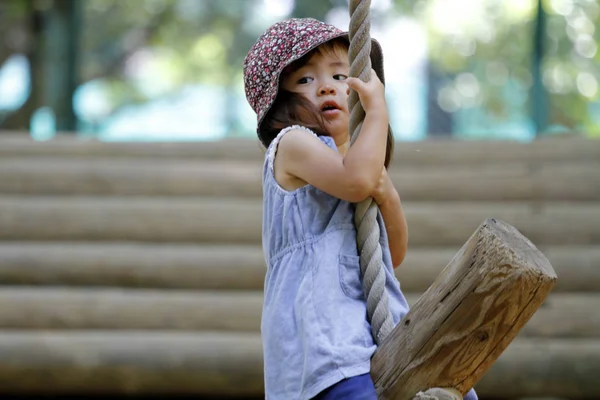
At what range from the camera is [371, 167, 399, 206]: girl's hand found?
5.65 ft

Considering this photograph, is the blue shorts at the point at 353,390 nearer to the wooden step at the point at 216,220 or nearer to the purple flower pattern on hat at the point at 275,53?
the purple flower pattern on hat at the point at 275,53

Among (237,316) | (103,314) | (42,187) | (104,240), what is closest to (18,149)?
(42,187)

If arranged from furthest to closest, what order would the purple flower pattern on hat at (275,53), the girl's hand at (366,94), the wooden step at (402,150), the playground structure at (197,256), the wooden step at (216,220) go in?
the wooden step at (402,150) → the wooden step at (216,220) → the playground structure at (197,256) → the purple flower pattern on hat at (275,53) → the girl's hand at (366,94)

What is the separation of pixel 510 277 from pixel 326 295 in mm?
357

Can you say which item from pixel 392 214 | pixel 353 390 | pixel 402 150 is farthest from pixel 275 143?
pixel 402 150

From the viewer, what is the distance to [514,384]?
3.47 meters

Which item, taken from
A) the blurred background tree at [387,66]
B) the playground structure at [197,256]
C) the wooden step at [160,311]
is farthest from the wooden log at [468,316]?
the blurred background tree at [387,66]

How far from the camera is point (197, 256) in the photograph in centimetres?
397

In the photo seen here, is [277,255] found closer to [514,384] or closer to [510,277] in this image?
[510,277]

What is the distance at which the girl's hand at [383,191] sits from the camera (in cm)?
172

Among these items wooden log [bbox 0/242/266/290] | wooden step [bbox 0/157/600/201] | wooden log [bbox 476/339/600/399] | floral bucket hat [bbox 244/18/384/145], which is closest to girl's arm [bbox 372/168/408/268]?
floral bucket hat [bbox 244/18/384/145]

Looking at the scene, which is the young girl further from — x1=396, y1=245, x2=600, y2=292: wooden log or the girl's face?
x1=396, y1=245, x2=600, y2=292: wooden log

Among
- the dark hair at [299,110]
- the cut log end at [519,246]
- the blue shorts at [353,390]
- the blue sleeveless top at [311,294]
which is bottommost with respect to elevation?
the blue shorts at [353,390]

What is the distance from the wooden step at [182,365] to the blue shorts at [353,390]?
2.00m
